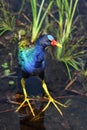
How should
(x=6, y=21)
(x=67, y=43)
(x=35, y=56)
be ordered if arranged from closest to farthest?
(x=35, y=56)
(x=67, y=43)
(x=6, y=21)

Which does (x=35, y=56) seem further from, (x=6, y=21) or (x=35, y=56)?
(x=6, y=21)

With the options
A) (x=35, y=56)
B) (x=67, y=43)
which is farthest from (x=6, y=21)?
(x=35, y=56)

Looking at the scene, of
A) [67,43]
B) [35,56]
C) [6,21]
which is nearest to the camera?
[35,56]

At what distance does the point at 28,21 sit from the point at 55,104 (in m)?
1.53

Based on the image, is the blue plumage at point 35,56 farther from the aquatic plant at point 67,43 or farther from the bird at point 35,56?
the aquatic plant at point 67,43

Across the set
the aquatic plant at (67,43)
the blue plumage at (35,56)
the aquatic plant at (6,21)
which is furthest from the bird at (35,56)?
the aquatic plant at (6,21)

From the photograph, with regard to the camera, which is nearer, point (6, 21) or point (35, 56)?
point (35, 56)

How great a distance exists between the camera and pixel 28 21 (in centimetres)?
539

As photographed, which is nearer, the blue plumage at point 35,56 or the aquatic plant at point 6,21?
the blue plumage at point 35,56

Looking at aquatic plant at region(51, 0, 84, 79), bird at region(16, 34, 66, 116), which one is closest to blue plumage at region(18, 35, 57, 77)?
bird at region(16, 34, 66, 116)

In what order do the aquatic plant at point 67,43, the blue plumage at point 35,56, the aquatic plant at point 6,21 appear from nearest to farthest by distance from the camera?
the blue plumage at point 35,56
the aquatic plant at point 67,43
the aquatic plant at point 6,21

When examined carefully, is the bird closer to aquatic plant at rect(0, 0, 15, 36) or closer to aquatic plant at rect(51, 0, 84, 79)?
aquatic plant at rect(51, 0, 84, 79)

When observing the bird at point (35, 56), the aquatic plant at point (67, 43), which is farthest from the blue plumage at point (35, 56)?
the aquatic plant at point (67, 43)

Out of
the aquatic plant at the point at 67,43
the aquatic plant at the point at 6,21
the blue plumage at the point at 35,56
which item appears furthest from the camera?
the aquatic plant at the point at 6,21
